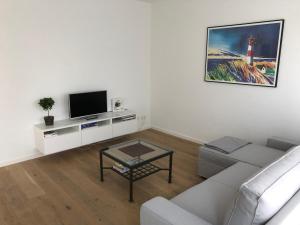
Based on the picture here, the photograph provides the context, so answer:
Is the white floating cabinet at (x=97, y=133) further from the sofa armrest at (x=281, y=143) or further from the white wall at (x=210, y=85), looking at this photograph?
the sofa armrest at (x=281, y=143)

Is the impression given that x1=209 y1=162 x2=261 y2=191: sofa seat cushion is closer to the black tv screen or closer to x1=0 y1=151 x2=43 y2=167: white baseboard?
the black tv screen

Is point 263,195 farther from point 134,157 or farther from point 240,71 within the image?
point 240,71

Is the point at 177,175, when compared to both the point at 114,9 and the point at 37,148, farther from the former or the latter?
the point at 114,9

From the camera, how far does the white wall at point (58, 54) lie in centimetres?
317

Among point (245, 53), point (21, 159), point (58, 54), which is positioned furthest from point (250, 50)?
point (21, 159)

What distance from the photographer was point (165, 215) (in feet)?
4.94

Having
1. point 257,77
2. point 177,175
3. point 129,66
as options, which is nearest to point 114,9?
point 129,66

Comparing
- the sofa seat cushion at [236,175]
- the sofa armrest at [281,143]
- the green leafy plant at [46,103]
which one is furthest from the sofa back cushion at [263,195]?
the green leafy plant at [46,103]

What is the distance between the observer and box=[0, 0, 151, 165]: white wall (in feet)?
10.4

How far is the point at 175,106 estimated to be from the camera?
14.8 ft

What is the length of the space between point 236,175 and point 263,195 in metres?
1.05

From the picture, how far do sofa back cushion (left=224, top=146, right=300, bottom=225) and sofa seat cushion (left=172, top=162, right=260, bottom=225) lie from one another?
0.78 feet

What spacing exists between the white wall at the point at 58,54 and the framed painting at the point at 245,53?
1.54 meters

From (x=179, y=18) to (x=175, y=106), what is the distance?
1.57 metres
